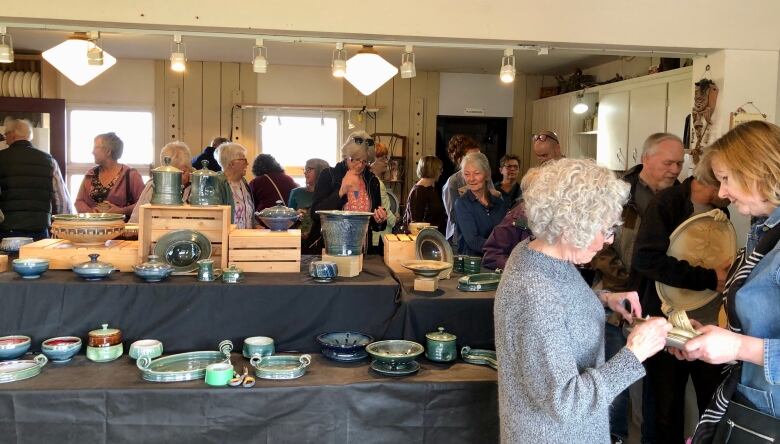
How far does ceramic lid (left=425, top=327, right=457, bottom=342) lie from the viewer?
231cm

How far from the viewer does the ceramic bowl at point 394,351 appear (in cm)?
217

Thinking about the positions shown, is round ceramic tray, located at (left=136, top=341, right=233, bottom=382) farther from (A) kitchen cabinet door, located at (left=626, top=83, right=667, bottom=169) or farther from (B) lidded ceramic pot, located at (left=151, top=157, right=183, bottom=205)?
(A) kitchen cabinet door, located at (left=626, top=83, right=667, bottom=169)

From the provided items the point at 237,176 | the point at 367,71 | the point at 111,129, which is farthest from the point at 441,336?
the point at 111,129

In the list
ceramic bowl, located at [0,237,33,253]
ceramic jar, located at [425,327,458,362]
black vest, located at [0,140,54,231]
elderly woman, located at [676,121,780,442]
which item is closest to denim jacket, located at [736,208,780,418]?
elderly woman, located at [676,121,780,442]

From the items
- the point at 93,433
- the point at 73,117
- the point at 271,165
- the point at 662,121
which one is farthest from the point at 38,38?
the point at 662,121

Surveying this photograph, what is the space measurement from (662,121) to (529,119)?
2673 mm

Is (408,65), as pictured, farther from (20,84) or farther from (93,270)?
(20,84)

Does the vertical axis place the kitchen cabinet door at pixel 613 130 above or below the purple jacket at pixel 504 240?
above

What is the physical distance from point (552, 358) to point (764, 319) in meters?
0.58

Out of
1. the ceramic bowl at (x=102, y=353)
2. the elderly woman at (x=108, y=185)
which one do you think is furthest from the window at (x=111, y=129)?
the ceramic bowl at (x=102, y=353)

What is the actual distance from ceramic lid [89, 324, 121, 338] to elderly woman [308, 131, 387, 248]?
4.67 feet

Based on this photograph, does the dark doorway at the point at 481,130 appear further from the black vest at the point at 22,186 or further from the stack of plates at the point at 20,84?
the black vest at the point at 22,186

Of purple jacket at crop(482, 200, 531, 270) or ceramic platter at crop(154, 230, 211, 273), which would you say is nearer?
ceramic platter at crop(154, 230, 211, 273)

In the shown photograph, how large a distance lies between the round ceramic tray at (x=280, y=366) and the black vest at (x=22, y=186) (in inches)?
102
